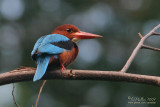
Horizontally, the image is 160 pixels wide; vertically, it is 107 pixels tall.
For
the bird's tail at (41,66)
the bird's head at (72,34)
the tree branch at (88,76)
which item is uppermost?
the tree branch at (88,76)

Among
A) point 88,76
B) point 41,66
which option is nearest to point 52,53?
point 41,66

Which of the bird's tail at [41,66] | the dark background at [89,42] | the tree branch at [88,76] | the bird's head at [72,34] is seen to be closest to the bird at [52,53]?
the bird's tail at [41,66]

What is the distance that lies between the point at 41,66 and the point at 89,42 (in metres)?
7.36

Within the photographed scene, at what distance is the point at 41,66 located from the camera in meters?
3.02

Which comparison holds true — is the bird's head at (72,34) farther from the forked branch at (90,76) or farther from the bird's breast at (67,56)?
the forked branch at (90,76)

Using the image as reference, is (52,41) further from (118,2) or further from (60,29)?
(118,2)

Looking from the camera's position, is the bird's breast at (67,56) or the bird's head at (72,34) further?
the bird's head at (72,34)

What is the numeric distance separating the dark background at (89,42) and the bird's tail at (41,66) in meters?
4.66

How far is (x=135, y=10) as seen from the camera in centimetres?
1148

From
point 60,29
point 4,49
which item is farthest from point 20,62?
point 60,29

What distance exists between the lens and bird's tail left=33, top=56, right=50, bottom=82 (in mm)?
2779

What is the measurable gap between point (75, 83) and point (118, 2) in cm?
381

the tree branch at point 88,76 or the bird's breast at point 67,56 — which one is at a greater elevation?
the tree branch at point 88,76

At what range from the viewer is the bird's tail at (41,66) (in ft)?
9.12
